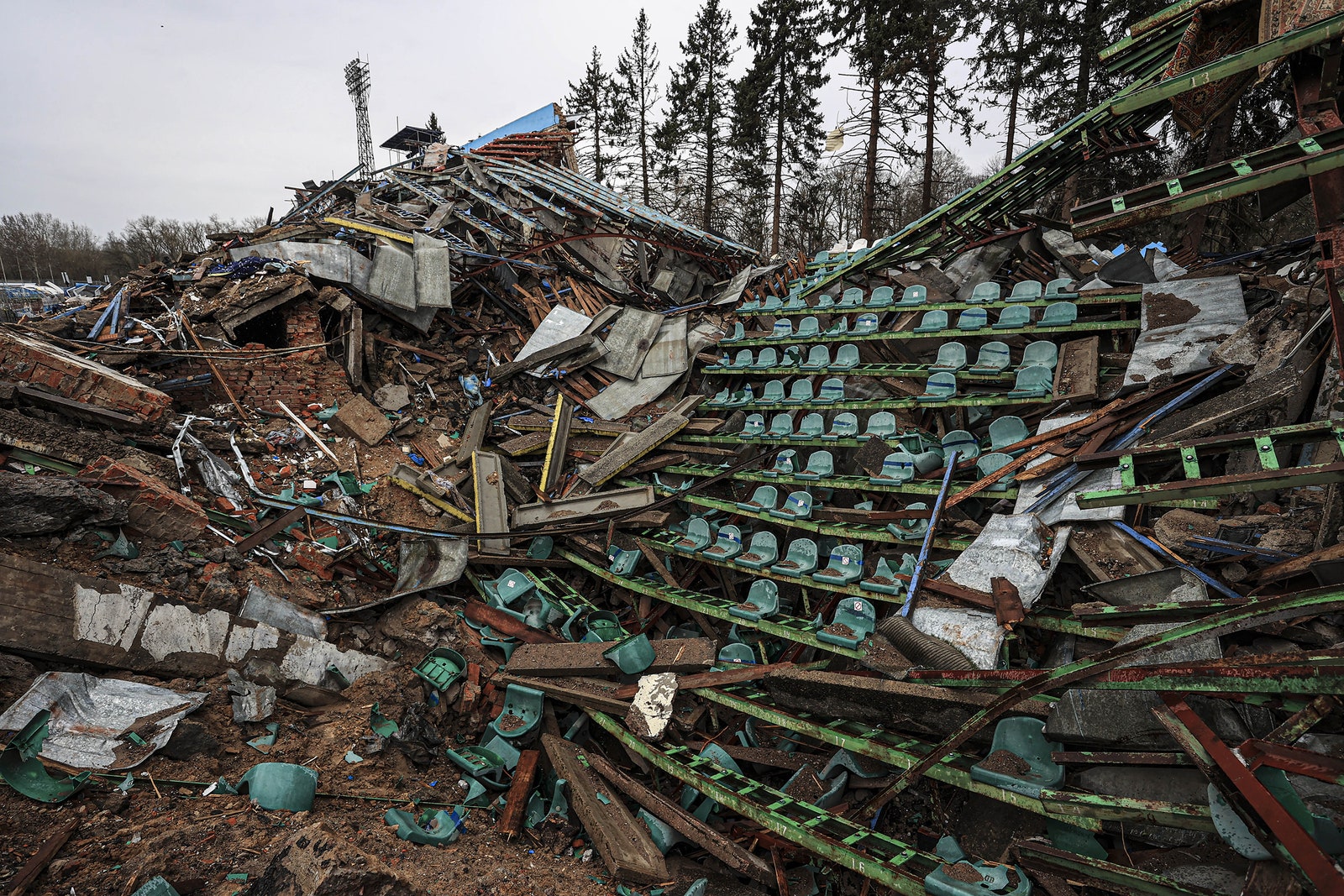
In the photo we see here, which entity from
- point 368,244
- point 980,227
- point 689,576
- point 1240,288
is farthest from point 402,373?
point 1240,288

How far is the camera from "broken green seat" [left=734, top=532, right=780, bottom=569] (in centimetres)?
Answer: 602

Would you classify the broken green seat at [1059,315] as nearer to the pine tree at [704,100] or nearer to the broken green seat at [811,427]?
the broken green seat at [811,427]

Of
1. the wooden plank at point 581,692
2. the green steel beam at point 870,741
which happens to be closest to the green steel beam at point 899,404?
the green steel beam at point 870,741

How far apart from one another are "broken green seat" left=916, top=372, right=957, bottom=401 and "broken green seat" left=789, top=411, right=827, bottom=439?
105cm

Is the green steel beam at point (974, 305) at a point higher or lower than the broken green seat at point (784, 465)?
higher

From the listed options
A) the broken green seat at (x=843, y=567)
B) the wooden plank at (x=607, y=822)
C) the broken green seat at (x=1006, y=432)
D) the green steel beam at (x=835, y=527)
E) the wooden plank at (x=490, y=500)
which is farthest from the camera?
the wooden plank at (x=490, y=500)

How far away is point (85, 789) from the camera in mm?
3814

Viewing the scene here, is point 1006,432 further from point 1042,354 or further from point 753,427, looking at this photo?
point 753,427

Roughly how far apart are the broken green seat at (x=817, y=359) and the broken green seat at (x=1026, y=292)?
2.10 m

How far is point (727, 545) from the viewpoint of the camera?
6.50 meters

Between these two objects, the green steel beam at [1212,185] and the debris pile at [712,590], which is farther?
the debris pile at [712,590]

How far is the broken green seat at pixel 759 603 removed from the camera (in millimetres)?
5621

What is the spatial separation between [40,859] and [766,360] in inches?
304

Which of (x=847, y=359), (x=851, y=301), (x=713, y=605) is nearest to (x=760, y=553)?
(x=713, y=605)
